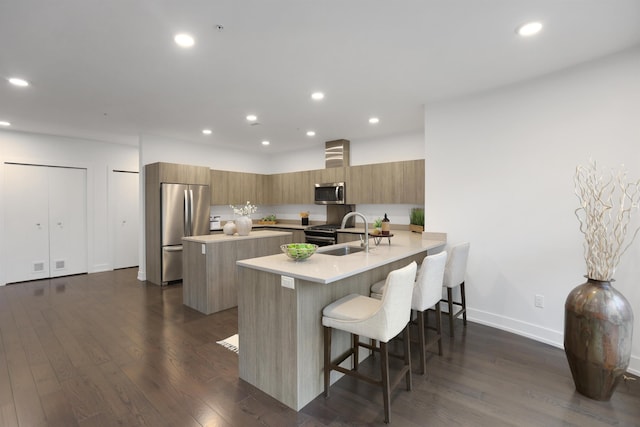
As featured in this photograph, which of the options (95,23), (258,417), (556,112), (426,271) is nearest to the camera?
(258,417)

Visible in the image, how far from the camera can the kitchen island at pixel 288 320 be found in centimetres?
208

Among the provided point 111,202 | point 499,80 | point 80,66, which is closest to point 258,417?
point 80,66

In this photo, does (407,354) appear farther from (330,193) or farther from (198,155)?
(198,155)

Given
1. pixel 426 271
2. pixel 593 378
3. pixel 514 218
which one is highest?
pixel 514 218

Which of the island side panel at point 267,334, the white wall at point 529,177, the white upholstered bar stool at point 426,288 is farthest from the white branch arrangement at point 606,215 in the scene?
the island side panel at point 267,334

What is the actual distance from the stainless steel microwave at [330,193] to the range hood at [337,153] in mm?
428

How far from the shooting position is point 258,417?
2.02 metres

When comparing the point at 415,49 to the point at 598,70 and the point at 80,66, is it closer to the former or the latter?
the point at 598,70

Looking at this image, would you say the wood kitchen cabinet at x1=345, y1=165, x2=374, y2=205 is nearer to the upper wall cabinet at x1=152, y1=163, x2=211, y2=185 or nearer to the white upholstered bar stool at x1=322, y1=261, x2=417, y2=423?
the upper wall cabinet at x1=152, y1=163, x2=211, y2=185

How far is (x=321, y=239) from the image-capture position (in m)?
5.73

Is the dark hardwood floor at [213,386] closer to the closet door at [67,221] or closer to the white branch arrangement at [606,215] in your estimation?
the white branch arrangement at [606,215]

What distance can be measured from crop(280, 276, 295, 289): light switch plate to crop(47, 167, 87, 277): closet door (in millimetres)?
5956

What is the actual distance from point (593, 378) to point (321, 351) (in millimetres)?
1975

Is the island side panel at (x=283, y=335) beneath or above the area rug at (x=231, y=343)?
above
